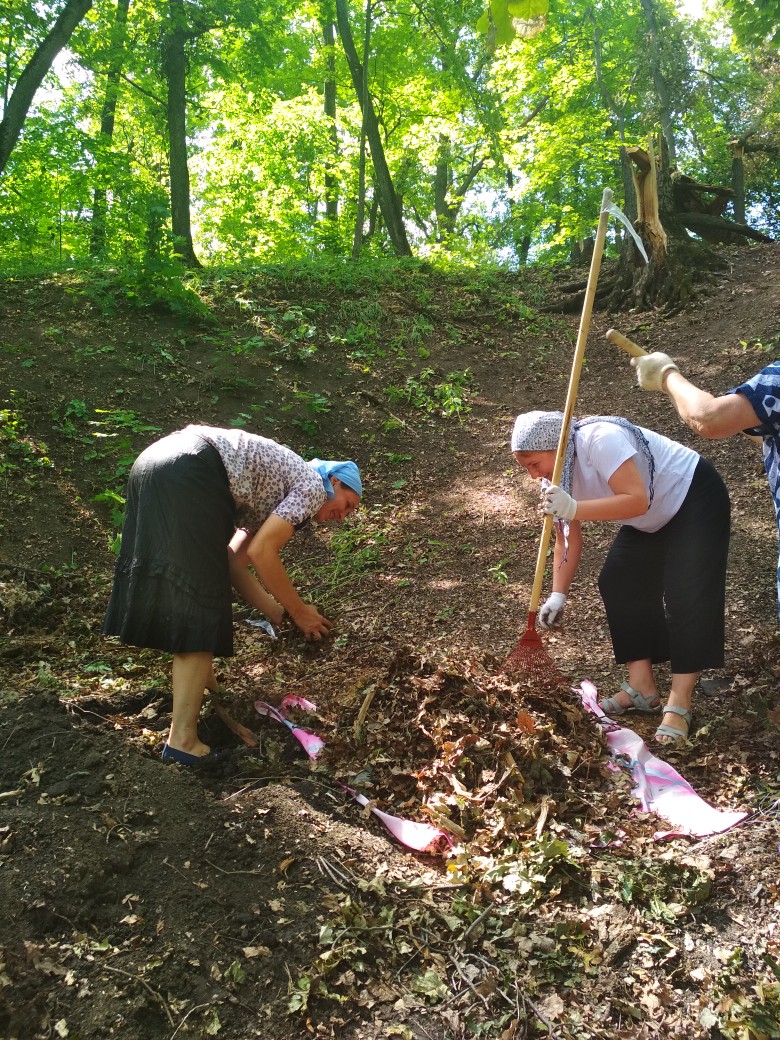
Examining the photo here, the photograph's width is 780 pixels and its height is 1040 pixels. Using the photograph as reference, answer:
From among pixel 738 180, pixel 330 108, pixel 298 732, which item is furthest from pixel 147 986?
pixel 330 108

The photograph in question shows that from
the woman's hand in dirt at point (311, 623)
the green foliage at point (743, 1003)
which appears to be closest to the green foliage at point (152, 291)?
the woman's hand in dirt at point (311, 623)

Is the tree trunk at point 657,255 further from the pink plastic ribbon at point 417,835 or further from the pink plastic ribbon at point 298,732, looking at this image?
the pink plastic ribbon at point 417,835

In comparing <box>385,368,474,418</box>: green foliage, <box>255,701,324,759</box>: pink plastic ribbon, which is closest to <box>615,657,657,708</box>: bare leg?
<box>255,701,324,759</box>: pink plastic ribbon

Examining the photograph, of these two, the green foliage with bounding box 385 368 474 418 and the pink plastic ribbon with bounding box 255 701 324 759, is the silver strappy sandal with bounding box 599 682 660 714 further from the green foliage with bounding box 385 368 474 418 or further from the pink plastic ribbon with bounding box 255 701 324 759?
the green foliage with bounding box 385 368 474 418

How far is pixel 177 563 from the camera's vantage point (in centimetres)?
262

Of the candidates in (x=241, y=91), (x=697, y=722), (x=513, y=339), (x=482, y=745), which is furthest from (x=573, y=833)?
(x=241, y=91)

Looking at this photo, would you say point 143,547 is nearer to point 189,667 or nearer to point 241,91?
point 189,667

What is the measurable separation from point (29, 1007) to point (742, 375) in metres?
7.05

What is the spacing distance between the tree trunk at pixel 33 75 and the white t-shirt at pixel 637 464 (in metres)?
5.54

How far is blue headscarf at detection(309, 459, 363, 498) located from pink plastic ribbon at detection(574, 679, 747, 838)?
5.03ft

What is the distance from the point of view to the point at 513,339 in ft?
30.0

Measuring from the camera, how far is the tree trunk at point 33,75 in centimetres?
588

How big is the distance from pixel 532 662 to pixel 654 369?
138cm

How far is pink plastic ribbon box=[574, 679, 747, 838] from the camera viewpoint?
2.39 metres
